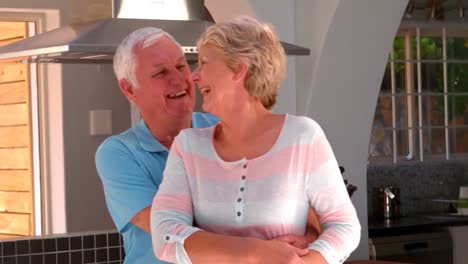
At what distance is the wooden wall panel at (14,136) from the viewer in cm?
598

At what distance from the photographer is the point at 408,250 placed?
21.4 feet

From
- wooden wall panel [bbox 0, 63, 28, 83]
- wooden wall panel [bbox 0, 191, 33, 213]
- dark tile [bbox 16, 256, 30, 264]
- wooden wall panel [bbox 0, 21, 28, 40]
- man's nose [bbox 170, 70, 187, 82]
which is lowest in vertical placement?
dark tile [bbox 16, 256, 30, 264]

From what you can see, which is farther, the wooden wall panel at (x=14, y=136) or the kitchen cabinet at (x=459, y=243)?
the kitchen cabinet at (x=459, y=243)

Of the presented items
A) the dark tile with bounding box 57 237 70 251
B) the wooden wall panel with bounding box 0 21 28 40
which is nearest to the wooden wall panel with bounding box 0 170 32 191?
the dark tile with bounding box 57 237 70 251

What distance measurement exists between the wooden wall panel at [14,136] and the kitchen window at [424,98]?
2495 mm

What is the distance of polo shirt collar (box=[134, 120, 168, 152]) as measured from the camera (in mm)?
2288

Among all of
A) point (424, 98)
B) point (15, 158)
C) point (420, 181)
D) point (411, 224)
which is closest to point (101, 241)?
point (15, 158)

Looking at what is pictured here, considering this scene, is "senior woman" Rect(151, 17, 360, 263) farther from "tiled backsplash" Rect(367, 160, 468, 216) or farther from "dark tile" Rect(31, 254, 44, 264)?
"tiled backsplash" Rect(367, 160, 468, 216)

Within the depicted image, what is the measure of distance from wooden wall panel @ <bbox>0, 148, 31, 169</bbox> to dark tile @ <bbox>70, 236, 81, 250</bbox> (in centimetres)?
66

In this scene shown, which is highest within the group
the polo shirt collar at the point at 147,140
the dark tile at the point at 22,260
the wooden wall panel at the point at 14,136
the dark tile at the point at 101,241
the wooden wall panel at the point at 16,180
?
the polo shirt collar at the point at 147,140

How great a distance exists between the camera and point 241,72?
6.07 ft

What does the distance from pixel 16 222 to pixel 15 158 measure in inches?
14.3

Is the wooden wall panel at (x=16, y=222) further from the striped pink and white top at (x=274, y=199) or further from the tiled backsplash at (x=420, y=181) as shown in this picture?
the striped pink and white top at (x=274, y=199)

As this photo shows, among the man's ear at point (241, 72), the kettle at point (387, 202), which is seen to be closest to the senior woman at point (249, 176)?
the man's ear at point (241, 72)
